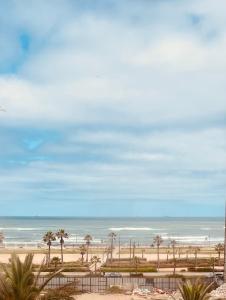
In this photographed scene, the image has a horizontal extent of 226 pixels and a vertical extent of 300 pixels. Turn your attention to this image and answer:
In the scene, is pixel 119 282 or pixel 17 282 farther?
pixel 119 282

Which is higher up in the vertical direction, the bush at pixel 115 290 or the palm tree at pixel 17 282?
the palm tree at pixel 17 282

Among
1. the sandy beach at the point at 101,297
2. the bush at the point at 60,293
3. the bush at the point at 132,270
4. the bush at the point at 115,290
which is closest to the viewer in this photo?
the bush at the point at 60,293

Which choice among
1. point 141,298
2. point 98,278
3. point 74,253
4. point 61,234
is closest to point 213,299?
point 141,298

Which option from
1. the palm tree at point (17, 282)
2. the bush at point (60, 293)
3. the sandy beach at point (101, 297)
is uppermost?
the palm tree at point (17, 282)

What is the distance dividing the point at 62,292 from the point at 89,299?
20614 millimetres

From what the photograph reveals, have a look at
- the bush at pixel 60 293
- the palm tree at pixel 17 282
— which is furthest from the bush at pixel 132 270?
the palm tree at pixel 17 282

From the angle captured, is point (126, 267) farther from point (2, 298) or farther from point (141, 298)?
point (2, 298)

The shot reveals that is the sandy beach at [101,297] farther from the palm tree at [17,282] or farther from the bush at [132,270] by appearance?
the bush at [132,270]

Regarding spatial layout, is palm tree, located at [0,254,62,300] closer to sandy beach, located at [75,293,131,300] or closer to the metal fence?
sandy beach, located at [75,293,131,300]

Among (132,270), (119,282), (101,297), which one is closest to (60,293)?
(101,297)

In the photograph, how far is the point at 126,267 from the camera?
64812 mm

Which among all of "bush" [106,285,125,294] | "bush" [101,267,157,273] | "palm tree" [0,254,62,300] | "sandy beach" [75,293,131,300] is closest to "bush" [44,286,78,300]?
"palm tree" [0,254,62,300]

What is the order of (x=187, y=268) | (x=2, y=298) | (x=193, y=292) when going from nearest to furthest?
(x=2, y=298) → (x=193, y=292) → (x=187, y=268)

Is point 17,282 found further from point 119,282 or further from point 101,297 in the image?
point 119,282
